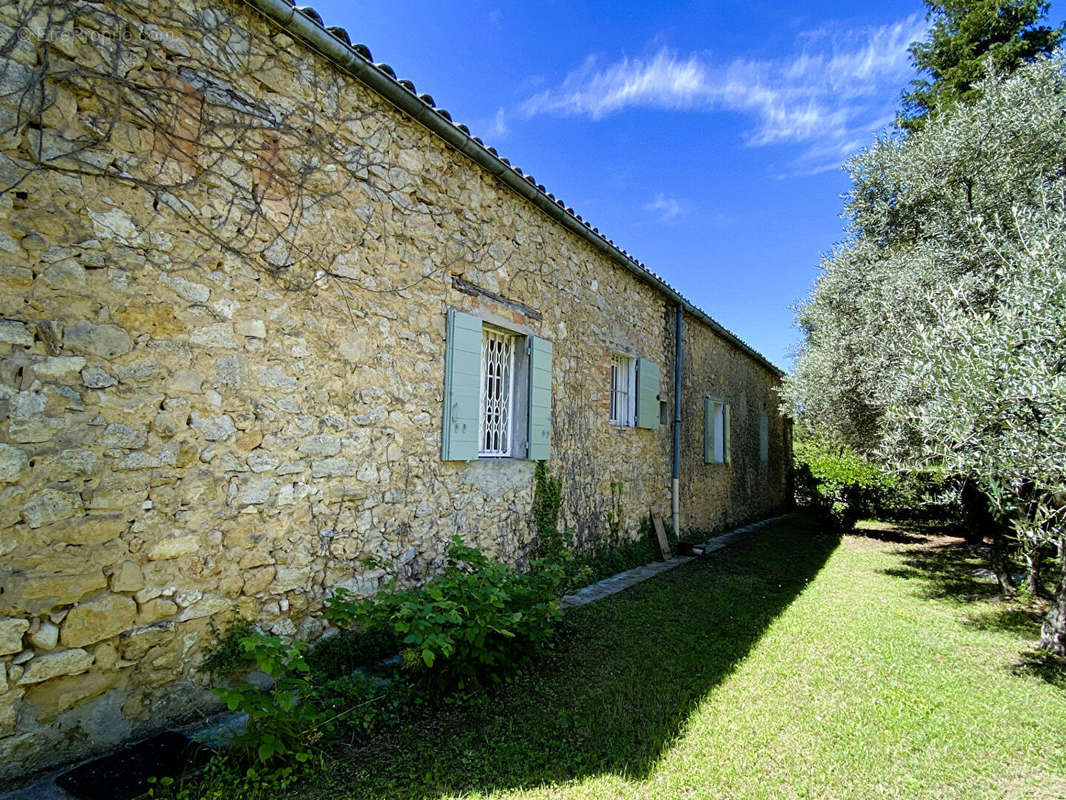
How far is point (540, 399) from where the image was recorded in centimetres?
543

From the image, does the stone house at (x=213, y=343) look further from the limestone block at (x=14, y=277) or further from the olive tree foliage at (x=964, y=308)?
the olive tree foliage at (x=964, y=308)

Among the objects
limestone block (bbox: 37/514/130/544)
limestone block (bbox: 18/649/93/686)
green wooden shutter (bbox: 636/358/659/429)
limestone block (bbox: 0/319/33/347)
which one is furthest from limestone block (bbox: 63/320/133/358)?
green wooden shutter (bbox: 636/358/659/429)

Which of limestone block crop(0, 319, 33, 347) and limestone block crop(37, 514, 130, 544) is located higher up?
limestone block crop(0, 319, 33, 347)

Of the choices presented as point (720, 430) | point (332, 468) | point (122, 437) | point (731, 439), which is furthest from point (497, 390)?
point (731, 439)

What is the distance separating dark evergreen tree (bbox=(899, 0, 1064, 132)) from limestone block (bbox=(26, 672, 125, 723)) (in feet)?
39.8

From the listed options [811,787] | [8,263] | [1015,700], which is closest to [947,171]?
[1015,700]

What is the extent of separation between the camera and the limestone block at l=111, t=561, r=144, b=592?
2.47 meters

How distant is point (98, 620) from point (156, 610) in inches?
9.3

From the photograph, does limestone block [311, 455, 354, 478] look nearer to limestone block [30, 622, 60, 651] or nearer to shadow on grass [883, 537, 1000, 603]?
limestone block [30, 622, 60, 651]

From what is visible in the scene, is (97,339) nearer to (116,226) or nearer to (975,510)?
(116,226)

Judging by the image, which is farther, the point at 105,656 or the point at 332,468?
the point at 332,468

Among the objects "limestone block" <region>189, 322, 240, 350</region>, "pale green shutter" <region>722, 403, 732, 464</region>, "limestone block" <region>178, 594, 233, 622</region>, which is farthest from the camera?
"pale green shutter" <region>722, 403, 732, 464</region>

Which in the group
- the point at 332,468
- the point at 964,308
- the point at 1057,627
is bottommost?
the point at 1057,627

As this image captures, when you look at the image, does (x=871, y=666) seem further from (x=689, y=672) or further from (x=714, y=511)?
(x=714, y=511)
